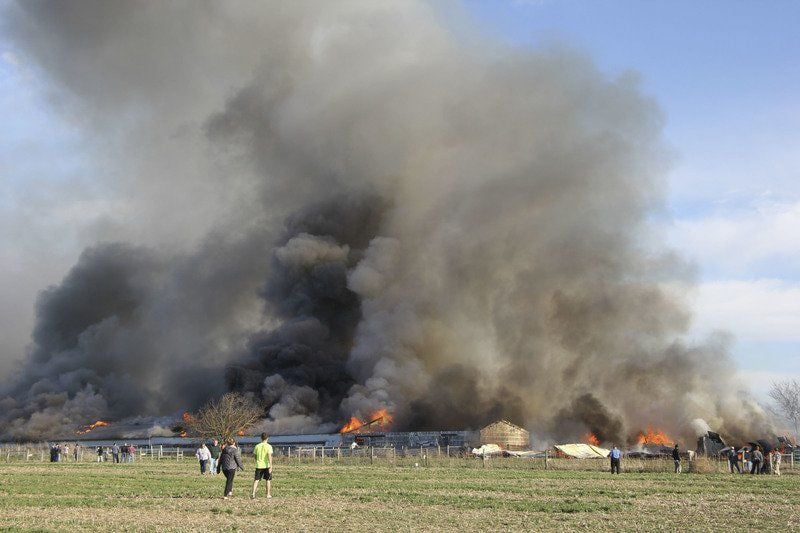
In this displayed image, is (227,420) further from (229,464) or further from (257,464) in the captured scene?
(257,464)

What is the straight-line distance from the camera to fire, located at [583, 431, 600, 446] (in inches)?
2854

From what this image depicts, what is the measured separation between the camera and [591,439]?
73.2 m

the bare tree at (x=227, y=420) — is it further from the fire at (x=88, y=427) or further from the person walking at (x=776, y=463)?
the person walking at (x=776, y=463)

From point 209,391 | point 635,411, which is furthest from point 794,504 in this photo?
point 209,391

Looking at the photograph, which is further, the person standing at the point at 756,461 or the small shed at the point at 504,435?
the small shed at the point at 504,435

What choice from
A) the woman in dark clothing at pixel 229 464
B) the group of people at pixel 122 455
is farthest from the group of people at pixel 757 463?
the group of people at pixel 122 455

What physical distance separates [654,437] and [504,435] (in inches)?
483

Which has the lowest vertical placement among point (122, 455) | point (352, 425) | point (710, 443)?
point (122, 455)

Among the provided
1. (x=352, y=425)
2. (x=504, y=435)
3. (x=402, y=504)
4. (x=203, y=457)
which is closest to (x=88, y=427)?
(x=352, y=425)

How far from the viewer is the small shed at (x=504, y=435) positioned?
71.8m

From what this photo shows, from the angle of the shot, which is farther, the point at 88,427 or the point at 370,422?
the point at 88,427

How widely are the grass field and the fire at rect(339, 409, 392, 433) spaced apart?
1934 inches

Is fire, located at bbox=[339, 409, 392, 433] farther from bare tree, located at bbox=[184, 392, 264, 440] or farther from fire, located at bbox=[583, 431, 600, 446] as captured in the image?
fire, located at bbox=[583, 431, 600, 446]

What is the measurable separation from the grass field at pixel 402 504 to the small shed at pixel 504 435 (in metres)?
37.7
